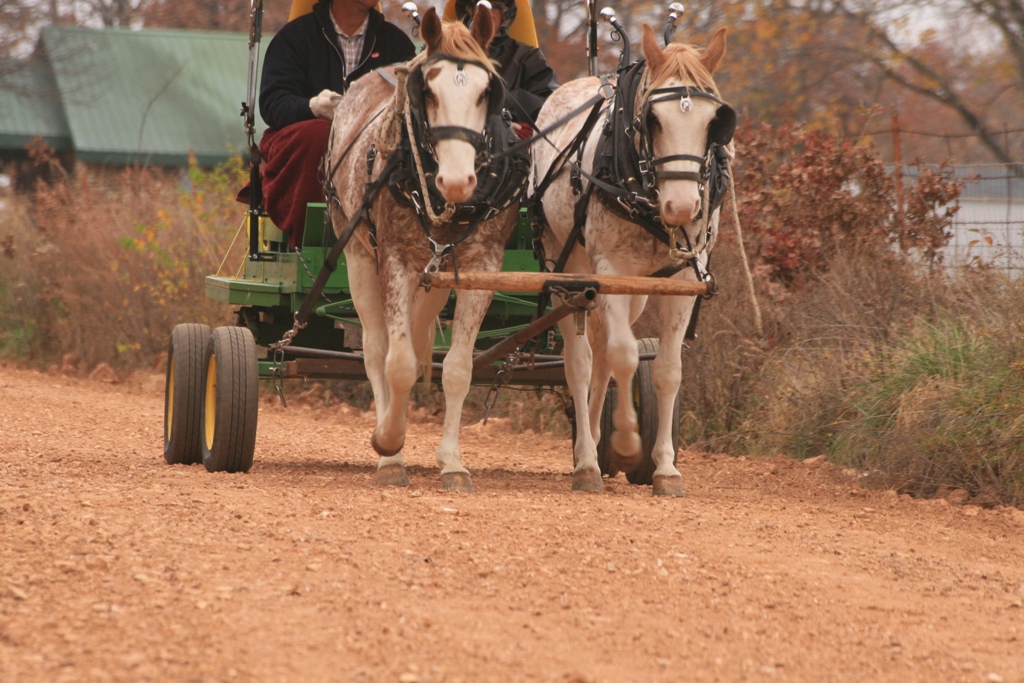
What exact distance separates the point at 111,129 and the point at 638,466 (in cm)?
2346

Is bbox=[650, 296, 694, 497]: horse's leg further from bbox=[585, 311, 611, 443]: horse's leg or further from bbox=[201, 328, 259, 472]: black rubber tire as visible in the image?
bbox=[201, 328, 259, 472]: black rubber tire

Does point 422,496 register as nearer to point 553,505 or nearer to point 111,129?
point 553,505

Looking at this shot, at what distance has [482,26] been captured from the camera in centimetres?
594

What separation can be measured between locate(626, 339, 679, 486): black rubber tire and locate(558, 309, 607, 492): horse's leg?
30cm

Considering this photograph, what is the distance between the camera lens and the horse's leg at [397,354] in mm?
6172

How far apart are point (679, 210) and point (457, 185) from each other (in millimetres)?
963

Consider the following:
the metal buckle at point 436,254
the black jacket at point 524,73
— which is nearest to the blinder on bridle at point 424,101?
the metal buckle at point 436,254

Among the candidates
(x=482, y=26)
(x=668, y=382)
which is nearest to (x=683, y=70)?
(x=482, y=26)

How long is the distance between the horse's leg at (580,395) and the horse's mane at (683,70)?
1.51 meters

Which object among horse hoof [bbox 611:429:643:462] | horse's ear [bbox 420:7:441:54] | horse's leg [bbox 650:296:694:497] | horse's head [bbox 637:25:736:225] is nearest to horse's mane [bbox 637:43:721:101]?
horse's head [bbox 637:25:736:225]

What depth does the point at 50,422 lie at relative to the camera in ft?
31.6

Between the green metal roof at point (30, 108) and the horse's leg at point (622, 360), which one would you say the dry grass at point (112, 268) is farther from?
the green metal roof at point (30, 108)

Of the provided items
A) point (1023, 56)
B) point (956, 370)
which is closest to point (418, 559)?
point (956, 370)

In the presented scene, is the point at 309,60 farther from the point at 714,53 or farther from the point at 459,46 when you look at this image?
the point at 714,53
